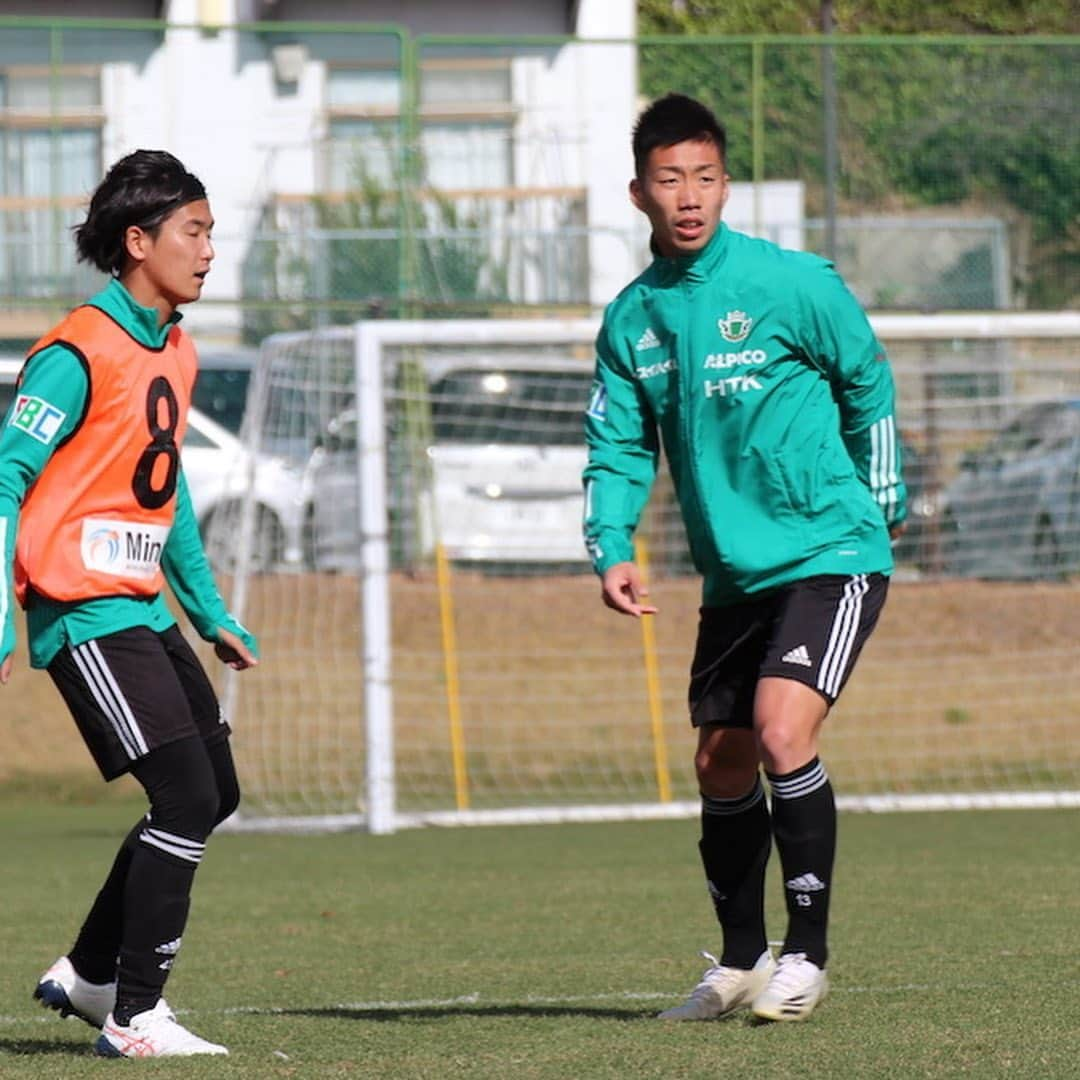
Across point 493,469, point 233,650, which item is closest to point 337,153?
point 493,469

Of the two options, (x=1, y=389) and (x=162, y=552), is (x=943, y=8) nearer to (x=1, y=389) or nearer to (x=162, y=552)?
(x=1, y=389)

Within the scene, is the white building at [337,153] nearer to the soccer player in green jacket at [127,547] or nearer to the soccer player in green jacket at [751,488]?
the soccer player in green jacket at [751,488]

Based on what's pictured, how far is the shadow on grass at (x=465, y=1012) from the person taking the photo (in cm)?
562

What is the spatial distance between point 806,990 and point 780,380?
135cm

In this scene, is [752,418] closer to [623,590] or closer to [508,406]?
[623,590]

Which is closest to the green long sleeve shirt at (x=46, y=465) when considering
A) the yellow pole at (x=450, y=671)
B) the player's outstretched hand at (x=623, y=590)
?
the player's outstretched hand at (x=623, y=590)

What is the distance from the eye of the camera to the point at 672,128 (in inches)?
216

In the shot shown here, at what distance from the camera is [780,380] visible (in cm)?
543

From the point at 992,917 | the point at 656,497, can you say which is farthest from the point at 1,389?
the point at 992,917

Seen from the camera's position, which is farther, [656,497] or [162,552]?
[656,497]

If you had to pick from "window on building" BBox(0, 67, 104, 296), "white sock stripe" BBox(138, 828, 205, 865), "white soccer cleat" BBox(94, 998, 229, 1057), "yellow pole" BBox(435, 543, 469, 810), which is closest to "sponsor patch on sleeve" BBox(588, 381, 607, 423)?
"white sock stripe" BBox(138, 828, 205, 865)

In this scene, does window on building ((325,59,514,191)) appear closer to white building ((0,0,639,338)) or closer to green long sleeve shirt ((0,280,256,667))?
white building ((0,0,639,338))

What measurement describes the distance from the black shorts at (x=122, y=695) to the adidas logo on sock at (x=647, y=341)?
130 centimetres

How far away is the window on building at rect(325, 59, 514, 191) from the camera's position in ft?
52.3
